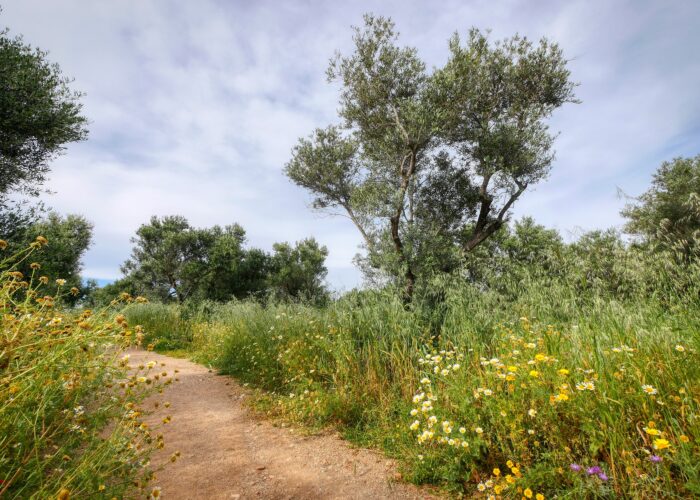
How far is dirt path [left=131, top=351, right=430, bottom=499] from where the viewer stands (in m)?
3.23

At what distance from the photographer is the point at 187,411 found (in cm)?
558

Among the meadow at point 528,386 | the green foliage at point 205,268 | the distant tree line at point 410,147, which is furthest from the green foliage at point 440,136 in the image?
the green foliage at point 205,268

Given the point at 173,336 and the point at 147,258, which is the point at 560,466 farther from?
the point at 147,258

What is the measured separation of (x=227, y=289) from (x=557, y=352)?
2625 centimetres

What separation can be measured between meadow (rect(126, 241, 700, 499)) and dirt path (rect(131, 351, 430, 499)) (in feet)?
0.94

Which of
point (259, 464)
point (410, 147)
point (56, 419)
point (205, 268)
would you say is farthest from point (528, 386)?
point (205, 268)

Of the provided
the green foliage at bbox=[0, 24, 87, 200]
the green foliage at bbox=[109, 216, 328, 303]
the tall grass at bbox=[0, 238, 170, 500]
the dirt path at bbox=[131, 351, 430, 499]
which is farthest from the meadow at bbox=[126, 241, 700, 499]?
the green foliage at bbox=[109, 216, 328, 303]

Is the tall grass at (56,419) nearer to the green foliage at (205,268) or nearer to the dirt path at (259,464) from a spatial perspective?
the dirt path at (259,464)

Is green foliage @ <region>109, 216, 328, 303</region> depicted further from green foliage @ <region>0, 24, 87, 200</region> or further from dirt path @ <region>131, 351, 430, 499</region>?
dirt path @ <region>131, 351, 430, 499</region>

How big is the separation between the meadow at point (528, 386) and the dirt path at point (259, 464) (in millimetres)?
286

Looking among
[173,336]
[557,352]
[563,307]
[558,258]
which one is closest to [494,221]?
[558,258]

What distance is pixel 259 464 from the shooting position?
12.5 feet

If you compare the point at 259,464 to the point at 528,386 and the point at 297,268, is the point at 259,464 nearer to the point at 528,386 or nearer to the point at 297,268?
the point at 528,386

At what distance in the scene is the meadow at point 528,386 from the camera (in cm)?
250
